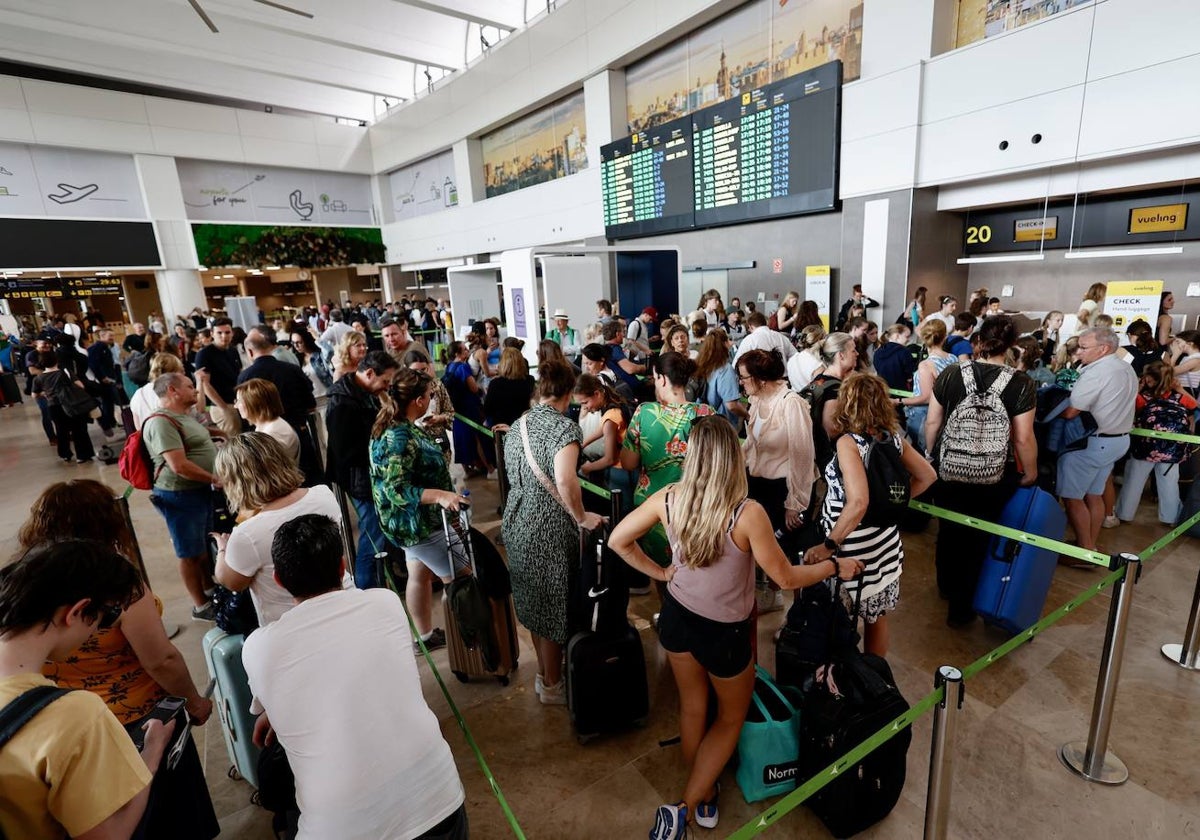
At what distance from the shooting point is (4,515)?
626 cm

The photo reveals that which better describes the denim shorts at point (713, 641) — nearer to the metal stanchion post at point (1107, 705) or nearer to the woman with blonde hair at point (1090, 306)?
the metal stanchion post at point (1107, 705)

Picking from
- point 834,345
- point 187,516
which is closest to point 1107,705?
point 834,345

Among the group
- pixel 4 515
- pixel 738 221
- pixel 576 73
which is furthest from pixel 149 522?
pixel 576 73

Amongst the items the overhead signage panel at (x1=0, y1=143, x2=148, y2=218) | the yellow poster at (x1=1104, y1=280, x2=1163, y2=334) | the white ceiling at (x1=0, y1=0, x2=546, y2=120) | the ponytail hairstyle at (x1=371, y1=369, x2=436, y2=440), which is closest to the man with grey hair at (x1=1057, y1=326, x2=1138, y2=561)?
the ponytail hairstyle at (x1=371, y1=369, x2=436, y2=440)

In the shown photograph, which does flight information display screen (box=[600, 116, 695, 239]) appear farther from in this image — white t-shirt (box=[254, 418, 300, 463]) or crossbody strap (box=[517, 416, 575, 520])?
crossbody strap (box=[517, 416, 575, 520])

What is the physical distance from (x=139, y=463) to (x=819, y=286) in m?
9.74

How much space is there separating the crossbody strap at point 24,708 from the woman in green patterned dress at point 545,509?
1.65 meters

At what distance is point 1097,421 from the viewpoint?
3703 millimetres

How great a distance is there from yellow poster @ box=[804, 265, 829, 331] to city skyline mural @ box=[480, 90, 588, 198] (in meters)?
7.93

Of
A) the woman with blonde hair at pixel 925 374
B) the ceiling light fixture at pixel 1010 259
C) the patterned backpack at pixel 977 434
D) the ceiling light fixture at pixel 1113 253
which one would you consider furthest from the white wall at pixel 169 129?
the patterned backpack at pixel 977 434

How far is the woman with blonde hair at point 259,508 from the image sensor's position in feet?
6.70

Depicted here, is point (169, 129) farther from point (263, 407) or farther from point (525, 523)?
point (525, 523)

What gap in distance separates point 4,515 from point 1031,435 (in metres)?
9.68

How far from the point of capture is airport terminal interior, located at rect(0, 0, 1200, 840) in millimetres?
2559
